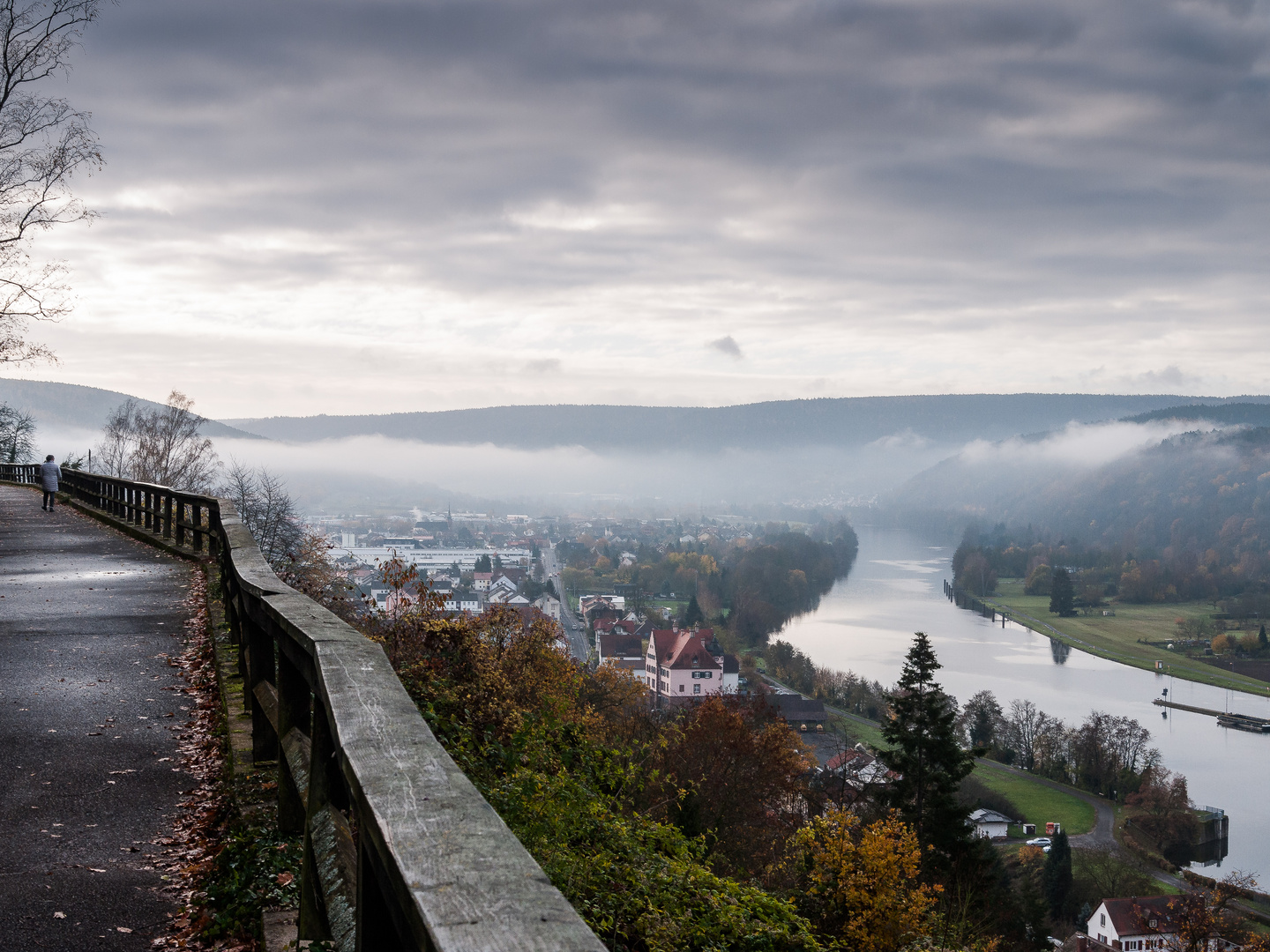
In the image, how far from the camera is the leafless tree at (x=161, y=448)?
58.9 metres

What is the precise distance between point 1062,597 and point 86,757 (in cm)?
12511

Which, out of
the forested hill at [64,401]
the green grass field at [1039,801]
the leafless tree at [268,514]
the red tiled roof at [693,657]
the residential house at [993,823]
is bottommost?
the green grass field at [1039,801]

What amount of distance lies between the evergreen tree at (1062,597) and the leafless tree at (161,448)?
97.2 metres

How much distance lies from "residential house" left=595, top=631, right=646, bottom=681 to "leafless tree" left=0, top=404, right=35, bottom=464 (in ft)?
134

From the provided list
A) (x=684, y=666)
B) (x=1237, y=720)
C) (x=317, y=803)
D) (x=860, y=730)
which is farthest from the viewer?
(x=1237, y=720)

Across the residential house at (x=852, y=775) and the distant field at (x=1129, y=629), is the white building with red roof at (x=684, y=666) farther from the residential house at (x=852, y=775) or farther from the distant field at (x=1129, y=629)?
the distant field at (x=1129, y=629)

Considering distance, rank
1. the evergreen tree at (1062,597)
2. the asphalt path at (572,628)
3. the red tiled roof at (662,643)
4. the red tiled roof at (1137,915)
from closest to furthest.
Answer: the red tiled roof at (1137,915), the red tiled roof at (662,643), the asphalt path at (572,628), the evergreen tree at (1062,597)

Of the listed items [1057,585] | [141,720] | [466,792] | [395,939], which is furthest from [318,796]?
[1057,585]

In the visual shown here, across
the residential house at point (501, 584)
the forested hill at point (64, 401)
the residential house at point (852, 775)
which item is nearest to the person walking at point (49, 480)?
Result: the residential house at point (852, 775)

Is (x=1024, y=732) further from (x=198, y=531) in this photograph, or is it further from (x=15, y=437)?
(x=15, y=437)

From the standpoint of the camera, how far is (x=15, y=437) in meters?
47.7

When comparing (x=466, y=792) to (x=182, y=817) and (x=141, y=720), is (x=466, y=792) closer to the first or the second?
(x=182, y=817)

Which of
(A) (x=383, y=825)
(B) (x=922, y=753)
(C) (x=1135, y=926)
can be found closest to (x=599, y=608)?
(C) (x=1135, y=926)

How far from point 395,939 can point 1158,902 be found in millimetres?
47502
